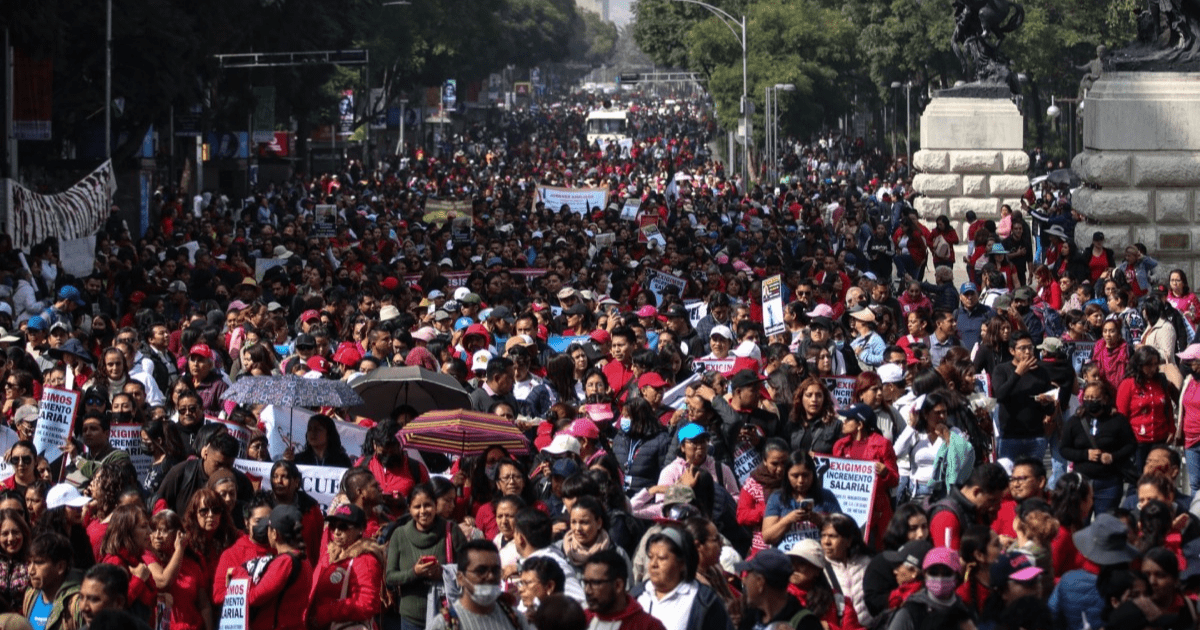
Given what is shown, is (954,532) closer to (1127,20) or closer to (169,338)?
(169,338)

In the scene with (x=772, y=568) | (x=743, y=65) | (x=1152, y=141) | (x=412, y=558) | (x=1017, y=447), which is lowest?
(x=1017, y=447)

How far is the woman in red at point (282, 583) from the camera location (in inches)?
360

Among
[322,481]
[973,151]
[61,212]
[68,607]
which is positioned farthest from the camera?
[973,151]

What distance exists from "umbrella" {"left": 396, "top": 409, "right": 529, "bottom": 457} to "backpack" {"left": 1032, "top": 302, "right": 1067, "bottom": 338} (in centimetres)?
680

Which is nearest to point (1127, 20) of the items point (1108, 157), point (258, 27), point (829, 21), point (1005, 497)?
point (829, 21)

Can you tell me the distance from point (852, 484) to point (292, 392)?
11.3 ft

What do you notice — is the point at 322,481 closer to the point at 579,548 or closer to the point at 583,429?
the point at 583,429

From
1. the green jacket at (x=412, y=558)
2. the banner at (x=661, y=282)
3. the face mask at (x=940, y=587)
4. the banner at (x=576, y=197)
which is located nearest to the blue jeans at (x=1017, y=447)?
the green jacket at (x=412, y=558)

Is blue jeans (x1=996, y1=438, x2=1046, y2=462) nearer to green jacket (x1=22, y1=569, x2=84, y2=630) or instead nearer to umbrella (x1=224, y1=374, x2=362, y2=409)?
umbrella (x1=224, y1=374, x2=362, y2=409)

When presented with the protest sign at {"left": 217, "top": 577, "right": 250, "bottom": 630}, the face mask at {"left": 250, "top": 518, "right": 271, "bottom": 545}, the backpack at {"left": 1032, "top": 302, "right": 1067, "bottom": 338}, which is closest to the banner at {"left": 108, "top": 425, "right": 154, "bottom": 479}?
the face mask at {"left": 250, "top": 518, "right": 271, "bottom": 545}

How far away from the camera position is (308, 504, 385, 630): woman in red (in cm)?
926

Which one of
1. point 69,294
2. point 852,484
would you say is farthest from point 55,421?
point 69,294

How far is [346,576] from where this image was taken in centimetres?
943

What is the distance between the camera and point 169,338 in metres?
17.0
